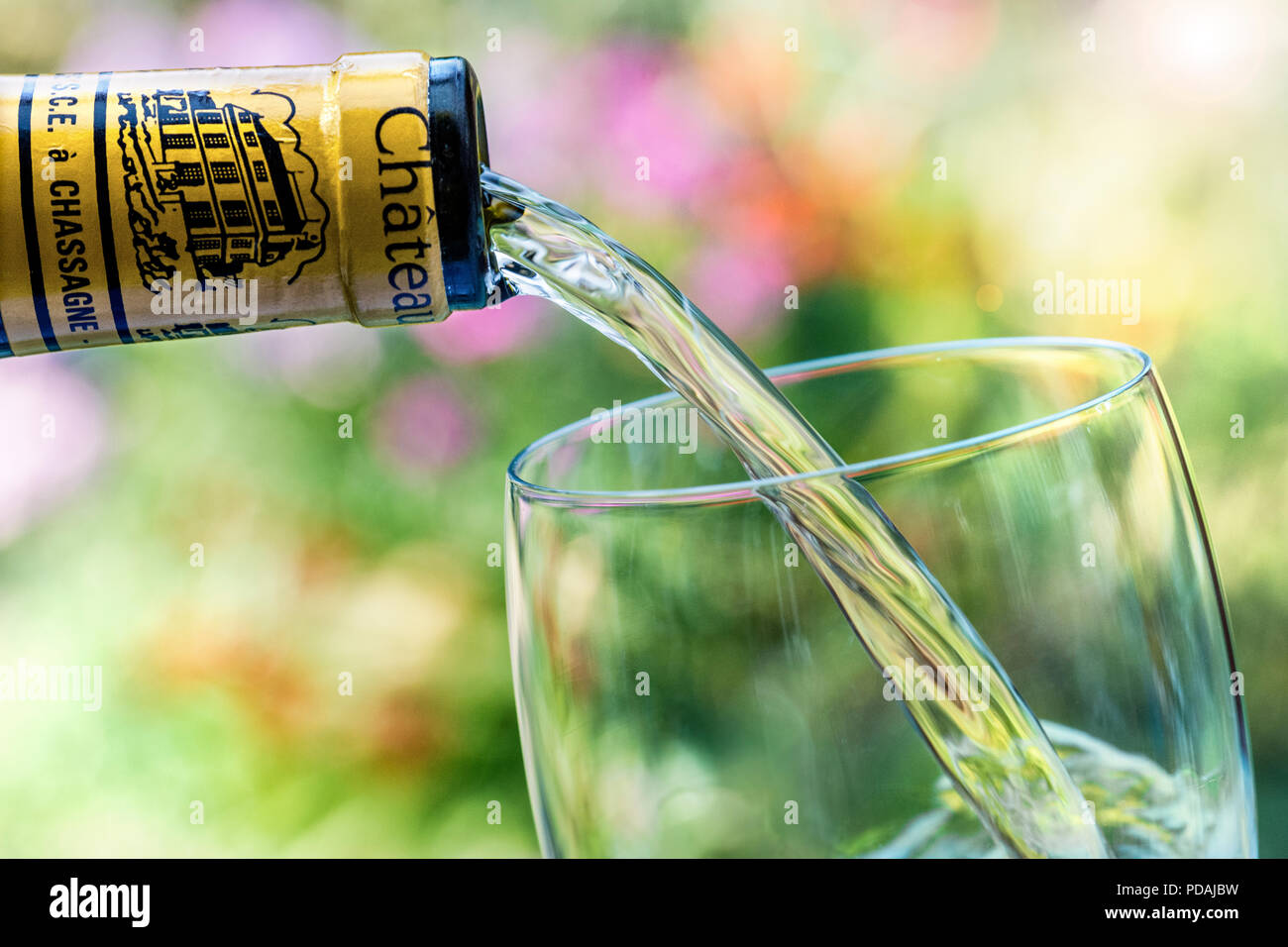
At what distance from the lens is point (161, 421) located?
0.60 m

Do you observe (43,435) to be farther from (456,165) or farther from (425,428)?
(456,165)

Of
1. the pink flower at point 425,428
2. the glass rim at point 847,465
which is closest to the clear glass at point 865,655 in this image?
the glass rim at point 847,465

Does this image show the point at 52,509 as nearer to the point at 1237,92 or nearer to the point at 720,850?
the point at 720,850

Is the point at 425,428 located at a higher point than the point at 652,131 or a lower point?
lower

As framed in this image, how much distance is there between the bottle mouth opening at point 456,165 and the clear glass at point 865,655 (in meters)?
0.06

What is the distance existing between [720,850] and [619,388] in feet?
1.03

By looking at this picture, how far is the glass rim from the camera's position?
0.85 ft

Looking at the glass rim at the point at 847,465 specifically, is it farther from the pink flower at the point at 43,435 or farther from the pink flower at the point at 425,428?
the pink flower at the point at 43,435

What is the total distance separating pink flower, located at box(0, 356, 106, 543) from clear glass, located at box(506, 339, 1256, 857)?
0.35 metres

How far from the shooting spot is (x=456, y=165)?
0.96ft

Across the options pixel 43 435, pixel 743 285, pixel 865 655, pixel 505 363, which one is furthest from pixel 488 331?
pixel 865 655

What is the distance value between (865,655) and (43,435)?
1.59 ft
